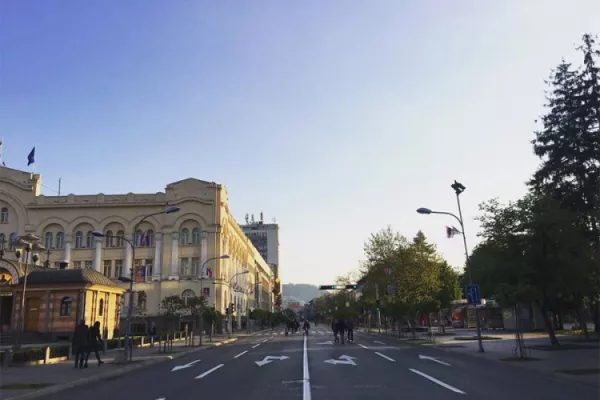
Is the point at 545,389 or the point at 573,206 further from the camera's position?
Result: the point at 573,206

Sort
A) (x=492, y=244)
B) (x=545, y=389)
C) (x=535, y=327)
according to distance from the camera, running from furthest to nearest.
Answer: (x=535, y=327), (x=492, y=244), (x=545, y=389)

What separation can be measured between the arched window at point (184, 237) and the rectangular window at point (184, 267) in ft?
7.57

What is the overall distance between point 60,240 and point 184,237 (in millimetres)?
18156

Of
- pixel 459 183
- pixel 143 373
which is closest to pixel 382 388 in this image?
pixel 143 373

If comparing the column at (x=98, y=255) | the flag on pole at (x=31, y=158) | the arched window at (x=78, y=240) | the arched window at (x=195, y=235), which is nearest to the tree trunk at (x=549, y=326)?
the flag on pole at (x=31, y=158)

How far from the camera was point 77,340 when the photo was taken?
21.1m

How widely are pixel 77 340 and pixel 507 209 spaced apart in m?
26.5

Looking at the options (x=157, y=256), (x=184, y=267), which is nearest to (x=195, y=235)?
(x=184, y=267)

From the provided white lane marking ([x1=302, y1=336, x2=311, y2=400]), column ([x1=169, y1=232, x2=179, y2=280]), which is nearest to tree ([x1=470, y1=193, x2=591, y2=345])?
white lane marking ([x1=302, y1=336, x2=311, y2=400])

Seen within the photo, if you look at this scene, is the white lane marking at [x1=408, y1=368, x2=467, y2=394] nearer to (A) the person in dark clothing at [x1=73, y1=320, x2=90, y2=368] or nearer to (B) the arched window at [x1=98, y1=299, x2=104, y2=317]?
(A) the person in dark clothing at [x1=73, y1=320, x2=90, y2=368]

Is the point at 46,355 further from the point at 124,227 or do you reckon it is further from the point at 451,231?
the point at 124,227

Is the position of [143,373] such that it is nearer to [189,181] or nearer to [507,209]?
[507,209]

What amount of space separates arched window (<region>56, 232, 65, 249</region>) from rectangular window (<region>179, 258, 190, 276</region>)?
17.6m

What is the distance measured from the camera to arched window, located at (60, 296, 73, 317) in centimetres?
3972
